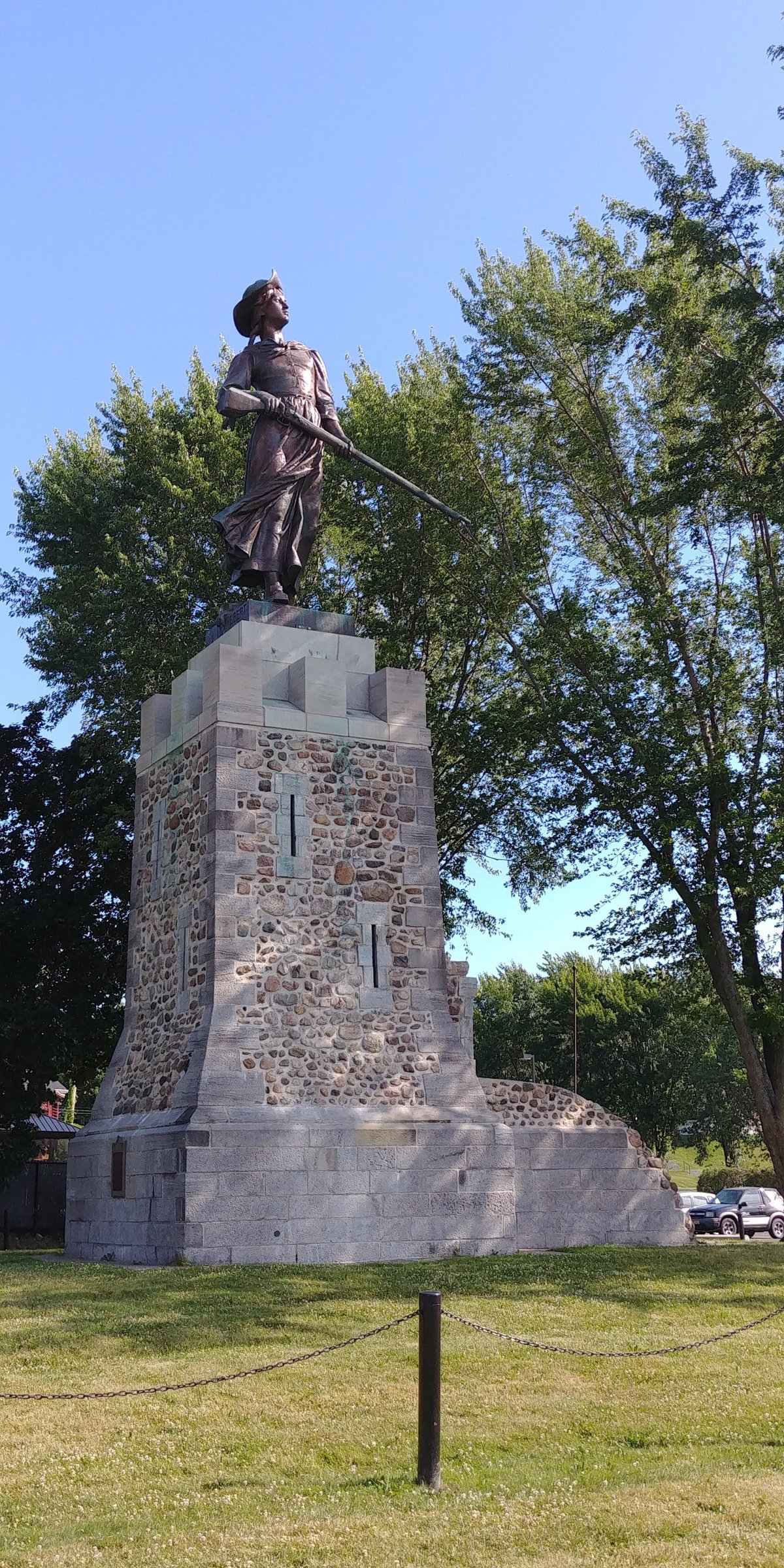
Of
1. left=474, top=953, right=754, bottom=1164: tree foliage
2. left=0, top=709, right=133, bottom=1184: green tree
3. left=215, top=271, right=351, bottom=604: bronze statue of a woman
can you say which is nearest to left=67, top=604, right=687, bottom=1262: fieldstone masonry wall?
left=215, top=271, right=351, bottom=604: bronze statue of a woman

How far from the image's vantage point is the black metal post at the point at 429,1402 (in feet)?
20.7

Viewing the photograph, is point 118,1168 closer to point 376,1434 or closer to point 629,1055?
point 376,1434

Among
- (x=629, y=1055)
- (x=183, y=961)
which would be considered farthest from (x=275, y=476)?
(x=629, y=1055)

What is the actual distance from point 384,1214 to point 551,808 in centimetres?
940

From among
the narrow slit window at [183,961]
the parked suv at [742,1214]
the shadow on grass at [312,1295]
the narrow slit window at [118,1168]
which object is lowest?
the parked suv at [742,1214]

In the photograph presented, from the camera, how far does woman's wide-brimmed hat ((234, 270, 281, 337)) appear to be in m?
16.7

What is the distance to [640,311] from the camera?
1947 centimetres

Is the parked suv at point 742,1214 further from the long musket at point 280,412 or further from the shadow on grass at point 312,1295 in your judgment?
the long musket at point 280,412

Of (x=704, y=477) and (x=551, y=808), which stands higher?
(x=704, y=477)

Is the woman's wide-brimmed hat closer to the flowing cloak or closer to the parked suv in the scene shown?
the flowing cloak

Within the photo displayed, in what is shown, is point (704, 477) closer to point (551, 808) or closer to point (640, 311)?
point (640, 311)

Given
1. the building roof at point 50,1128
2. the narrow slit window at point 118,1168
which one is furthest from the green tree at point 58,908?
the narrow slit window at point 118,1168

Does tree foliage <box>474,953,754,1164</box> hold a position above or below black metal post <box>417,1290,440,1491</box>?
above

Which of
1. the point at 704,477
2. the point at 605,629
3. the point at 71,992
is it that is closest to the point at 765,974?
the point at 605,629
